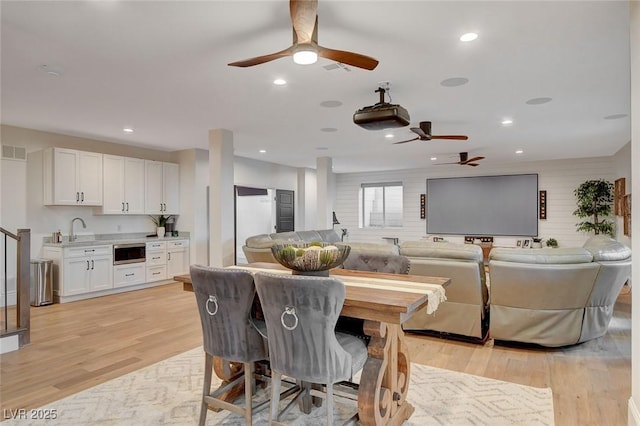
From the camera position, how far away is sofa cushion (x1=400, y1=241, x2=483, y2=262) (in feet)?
12.3

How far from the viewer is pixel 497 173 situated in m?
9.43

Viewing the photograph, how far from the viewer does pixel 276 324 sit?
1.91m

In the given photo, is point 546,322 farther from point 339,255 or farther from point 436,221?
point 436,221

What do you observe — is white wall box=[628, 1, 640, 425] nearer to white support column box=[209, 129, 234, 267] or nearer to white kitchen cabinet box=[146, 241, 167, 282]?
white support column box=[209, 129, 234, 267]

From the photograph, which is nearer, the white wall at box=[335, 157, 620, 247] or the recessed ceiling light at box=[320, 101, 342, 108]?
the recessed ceiling light at box=[320, 101, 342, 108]

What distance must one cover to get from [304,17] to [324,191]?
612cm

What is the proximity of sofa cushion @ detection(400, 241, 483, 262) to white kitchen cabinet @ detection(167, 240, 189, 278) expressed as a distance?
15.3ft

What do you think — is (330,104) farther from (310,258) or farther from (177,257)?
(177,257)

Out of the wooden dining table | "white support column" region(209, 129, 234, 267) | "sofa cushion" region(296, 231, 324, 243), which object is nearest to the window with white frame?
"sofa cushion" region(296, 231, 324, 243)

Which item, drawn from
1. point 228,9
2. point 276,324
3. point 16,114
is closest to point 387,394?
point 276,324

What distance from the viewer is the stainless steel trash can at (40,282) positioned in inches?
208

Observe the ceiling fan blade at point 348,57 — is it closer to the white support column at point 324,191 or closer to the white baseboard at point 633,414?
the white baseboard at point 633,414

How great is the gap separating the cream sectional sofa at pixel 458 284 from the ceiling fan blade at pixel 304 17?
252 centimetres

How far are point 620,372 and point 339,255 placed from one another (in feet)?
9.08
